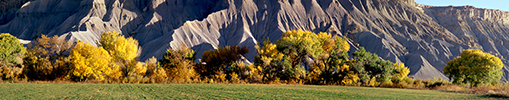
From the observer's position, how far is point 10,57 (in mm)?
→ 35062

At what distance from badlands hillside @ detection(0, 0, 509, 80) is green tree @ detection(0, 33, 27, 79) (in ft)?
142

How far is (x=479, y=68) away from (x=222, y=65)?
2772 cm

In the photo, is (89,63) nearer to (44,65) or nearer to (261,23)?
(44,65)

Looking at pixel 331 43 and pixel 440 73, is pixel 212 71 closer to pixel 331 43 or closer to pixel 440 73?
pixel 331 43

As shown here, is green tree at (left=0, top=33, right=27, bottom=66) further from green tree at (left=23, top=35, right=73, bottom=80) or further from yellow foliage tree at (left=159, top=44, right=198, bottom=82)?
yellow foliage tree at (left=159, top=44, right=198, bottom=82)

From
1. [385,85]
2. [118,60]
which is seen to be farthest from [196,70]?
[385,85]

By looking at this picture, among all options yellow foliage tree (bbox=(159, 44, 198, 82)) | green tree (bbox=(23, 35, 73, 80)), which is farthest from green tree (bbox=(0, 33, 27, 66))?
yellow foliage tree (bbox=(159, 44, 198, 82))

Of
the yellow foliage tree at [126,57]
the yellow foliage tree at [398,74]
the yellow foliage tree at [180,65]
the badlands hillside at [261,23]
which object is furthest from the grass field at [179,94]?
the badlands hillside at [261,23]

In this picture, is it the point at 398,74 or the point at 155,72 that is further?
the point at 398,74

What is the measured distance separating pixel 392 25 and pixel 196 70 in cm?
7875

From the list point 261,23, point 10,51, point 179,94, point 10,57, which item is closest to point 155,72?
point 10,57

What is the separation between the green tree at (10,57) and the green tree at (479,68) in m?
45.1

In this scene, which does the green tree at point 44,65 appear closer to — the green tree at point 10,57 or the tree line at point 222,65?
the tree line at point 222,65

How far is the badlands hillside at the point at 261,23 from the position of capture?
89.1 metres
